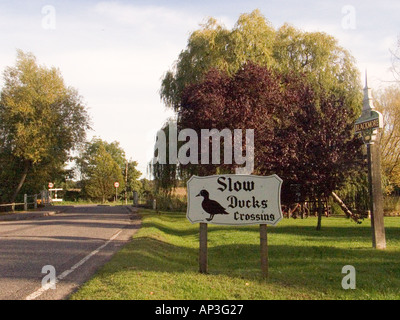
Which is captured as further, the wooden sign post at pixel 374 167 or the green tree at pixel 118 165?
the green tree at pixel 118 165

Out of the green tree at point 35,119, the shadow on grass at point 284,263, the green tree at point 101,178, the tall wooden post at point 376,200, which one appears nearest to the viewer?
the shadow on grass at point 284,263

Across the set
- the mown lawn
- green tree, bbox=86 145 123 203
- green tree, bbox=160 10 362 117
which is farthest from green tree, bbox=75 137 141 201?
the mown lawn

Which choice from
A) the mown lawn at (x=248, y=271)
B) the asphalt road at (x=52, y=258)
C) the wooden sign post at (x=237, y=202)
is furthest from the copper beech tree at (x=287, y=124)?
the wooden sign post at (x=237, y=202)

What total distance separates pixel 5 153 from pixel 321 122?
91.6 ft

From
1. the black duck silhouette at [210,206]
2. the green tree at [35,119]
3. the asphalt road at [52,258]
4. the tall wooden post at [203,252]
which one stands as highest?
the green tree at [35,119]

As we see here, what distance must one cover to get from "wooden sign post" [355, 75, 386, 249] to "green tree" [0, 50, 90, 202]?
28233 mm

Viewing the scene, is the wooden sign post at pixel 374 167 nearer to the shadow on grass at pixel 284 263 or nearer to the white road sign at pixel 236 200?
the shadow on grass at pixel 284 263

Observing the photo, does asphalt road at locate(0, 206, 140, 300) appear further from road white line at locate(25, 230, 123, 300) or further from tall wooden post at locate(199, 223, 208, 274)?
tall wooden post at locate(199, 223, 208, 274)

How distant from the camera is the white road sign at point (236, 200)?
8523mm

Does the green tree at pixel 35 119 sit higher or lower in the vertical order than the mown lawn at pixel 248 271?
higher

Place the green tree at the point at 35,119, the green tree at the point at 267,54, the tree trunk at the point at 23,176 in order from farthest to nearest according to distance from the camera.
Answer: the tree trunk at the point at 23,176, the green tree at the point at 35,119, the green tree at the point at 267,54

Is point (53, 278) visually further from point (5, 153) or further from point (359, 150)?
point (5, 153)

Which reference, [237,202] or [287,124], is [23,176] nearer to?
[287,124]
